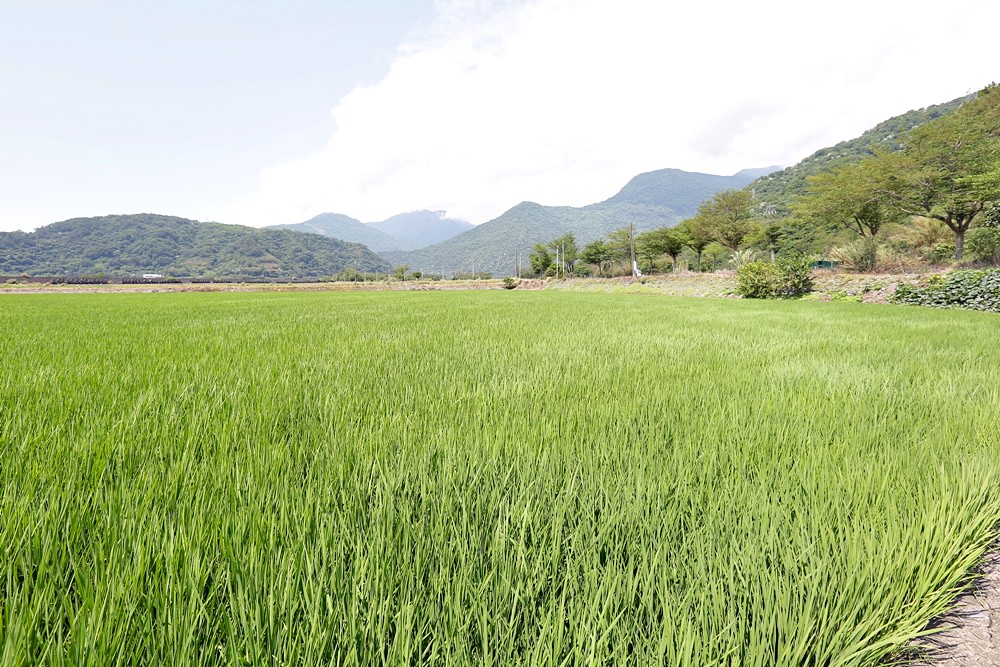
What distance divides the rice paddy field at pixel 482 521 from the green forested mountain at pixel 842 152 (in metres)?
62.0

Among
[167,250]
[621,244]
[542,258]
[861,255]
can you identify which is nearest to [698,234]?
[621,244]

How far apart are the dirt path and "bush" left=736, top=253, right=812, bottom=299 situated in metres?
19.9

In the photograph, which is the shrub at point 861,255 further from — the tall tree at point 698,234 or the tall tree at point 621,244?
the tall tree at point 621,244

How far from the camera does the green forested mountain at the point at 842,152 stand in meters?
54.4

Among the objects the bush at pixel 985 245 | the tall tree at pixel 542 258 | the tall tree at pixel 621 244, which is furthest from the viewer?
the tall tree at pixel 542 258

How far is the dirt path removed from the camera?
822 millimetres

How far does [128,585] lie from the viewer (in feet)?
2.31

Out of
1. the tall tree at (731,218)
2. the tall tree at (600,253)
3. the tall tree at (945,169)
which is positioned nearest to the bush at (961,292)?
the tall tree at (945,169)

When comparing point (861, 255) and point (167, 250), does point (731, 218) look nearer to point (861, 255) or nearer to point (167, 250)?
point (861, 255)

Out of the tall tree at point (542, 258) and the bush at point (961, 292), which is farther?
the tall tree at point (542, 258)

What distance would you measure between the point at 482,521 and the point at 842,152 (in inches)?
3653

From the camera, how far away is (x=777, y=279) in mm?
17438

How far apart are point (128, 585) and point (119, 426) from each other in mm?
1241

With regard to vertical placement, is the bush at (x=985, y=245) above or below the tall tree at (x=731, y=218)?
below
